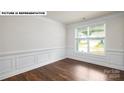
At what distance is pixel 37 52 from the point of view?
2930mm

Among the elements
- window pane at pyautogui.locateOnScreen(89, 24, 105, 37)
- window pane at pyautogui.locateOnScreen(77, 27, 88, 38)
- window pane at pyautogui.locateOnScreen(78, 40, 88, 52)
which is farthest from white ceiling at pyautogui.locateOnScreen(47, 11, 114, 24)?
window pane at pyautogui.locateOnScreen(78, 40, 88, 52)

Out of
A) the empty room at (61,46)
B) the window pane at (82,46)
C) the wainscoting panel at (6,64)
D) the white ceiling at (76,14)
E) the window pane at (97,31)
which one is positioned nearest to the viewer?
the wainscoting panel at (6,64)

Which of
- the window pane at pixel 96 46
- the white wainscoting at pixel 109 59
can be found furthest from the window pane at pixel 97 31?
the white wainscoting at pixel 109 59

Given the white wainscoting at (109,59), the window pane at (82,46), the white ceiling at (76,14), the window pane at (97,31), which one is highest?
the white ceiling at (76,14)

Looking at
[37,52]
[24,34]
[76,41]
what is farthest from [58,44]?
[24,34]

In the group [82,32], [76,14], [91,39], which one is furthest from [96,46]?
[76,14]

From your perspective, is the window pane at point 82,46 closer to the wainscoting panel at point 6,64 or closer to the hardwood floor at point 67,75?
the hardwood floor at point 67,75

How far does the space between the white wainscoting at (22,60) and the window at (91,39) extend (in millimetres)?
1405

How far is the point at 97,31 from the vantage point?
3396 mm

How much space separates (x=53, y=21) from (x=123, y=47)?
2.67 metres

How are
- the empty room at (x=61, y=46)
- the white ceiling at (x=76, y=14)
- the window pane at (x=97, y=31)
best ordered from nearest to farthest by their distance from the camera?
the empty room at (x=61, y=46) → the white ceiling at (x=76, y=14) → the window pane at (x=97, y=31)

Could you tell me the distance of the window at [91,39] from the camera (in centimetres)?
327

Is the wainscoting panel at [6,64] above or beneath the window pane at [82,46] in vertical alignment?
beneath
